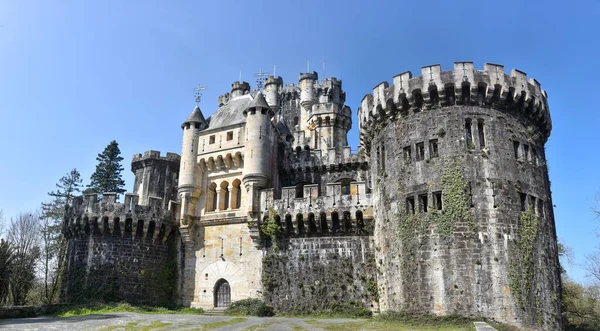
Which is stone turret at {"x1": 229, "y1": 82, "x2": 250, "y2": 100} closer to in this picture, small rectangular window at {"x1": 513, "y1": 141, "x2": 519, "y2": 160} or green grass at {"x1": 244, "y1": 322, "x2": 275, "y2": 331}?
small rectangular window at {"x1": 513, "y1": 141, "x2": 519, "y2": 160}

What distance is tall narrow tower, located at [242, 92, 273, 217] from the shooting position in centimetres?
3359

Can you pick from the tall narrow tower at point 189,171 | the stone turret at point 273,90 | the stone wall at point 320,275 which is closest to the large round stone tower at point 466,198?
the stone wall at point 320,275

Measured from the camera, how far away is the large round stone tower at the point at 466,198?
79.8ft

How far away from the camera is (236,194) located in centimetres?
3566

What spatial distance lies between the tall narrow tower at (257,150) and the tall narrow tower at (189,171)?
4.05 meters

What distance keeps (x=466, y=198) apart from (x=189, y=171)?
19308 millimetres

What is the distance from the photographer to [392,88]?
29641mm

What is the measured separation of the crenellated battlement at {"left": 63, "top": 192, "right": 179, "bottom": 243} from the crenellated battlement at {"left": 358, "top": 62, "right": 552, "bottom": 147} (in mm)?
17179

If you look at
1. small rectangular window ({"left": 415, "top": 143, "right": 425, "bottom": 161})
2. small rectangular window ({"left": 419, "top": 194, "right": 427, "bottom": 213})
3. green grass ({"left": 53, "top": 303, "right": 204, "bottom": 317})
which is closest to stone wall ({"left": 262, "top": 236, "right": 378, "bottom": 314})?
small rectangular window ({"left": 419, "top": 194, "right": 427, "bottom": 213})

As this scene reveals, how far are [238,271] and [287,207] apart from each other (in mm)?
5337

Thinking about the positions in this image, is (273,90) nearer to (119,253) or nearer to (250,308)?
(119,253)

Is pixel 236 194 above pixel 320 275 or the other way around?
above

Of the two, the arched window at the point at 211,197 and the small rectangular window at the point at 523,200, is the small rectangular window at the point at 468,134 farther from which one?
the arched window at the point at 211,197

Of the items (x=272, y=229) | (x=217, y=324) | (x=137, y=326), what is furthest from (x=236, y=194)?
(x=137, y=326)
